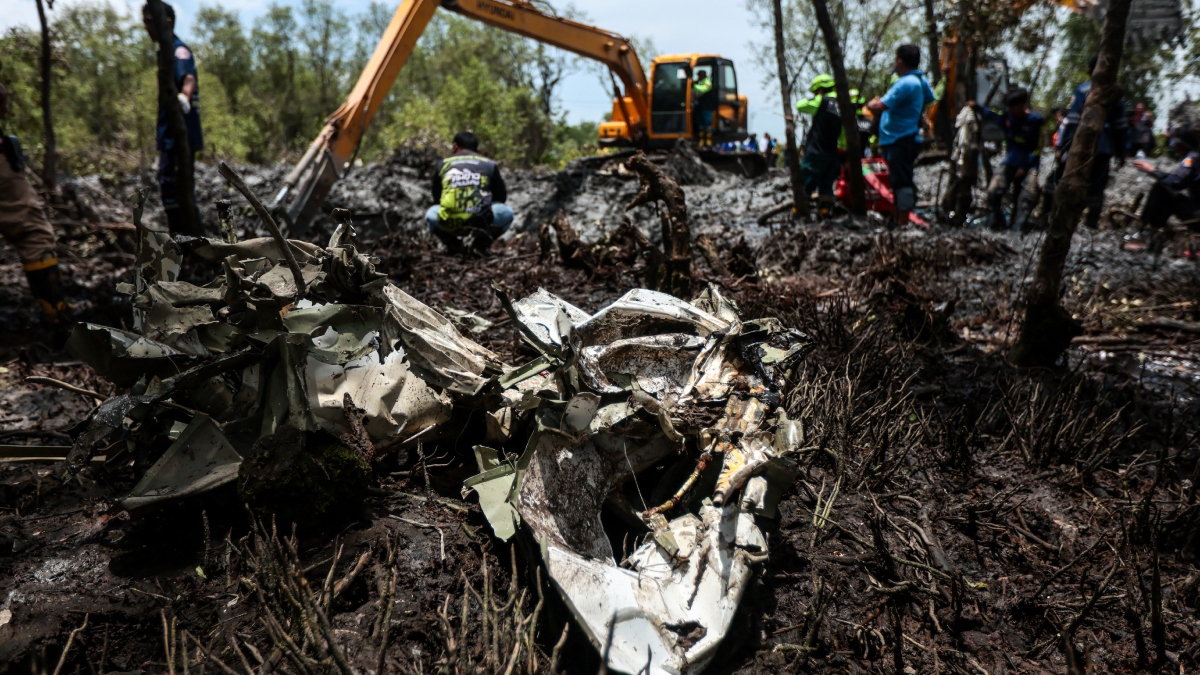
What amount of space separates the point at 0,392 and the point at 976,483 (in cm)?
498

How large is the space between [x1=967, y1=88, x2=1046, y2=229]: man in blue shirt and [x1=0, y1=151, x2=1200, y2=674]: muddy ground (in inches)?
112

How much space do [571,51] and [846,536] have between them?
27.2 feet

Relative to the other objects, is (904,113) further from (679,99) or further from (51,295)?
(51,295)

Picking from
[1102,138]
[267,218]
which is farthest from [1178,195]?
[267,218]

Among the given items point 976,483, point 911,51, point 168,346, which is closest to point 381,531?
point 168,346

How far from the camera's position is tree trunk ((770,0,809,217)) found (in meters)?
6.51

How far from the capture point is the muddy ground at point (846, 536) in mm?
1872

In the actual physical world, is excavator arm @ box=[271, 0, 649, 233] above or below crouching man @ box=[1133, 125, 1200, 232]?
above

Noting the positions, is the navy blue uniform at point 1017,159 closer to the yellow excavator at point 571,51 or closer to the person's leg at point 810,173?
the person's leg at point 810,173

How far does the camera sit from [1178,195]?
6.62 m

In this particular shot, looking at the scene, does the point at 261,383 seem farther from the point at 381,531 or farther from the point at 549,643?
the point at 549,643

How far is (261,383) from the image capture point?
90.7 inches

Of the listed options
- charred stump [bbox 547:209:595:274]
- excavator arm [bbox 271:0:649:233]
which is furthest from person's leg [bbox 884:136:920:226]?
excavator arm [bbox 271:0:649:233]

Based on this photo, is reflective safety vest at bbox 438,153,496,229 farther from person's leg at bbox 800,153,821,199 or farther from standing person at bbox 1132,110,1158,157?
standing person at bbox 1132,110,1158,157
